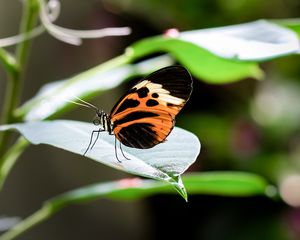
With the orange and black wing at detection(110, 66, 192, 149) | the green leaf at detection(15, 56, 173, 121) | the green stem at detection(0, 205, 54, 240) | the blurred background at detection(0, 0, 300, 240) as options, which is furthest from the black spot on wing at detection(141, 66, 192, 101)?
the blurred background at detection(0, 0, 300, 240)

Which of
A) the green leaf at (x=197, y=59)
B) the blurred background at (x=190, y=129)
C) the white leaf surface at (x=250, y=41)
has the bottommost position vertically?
the blurred background at (x=190, y=129)

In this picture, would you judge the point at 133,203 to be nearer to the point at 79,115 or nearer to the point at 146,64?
the point at 79,115

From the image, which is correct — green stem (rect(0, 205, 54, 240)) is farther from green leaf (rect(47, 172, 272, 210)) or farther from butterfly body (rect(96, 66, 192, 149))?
butterfly body (rect(96, 66, 192, 149))

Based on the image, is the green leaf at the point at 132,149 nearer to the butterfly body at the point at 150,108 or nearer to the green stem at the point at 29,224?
the butterfly body at the point at 150,108

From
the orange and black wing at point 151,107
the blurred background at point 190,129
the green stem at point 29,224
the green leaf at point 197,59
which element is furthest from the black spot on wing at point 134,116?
the blurred background at point 190,129

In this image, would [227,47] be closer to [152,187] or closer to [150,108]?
[150,108]

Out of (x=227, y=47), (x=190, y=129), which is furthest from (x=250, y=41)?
(x=190, y=129)

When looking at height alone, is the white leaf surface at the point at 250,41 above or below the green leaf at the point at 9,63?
above
